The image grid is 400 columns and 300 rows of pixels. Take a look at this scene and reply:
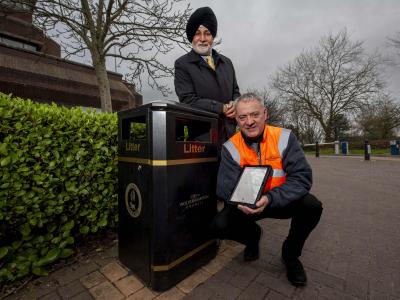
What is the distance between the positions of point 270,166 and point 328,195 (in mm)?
3720

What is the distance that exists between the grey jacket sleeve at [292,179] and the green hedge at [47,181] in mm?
1676

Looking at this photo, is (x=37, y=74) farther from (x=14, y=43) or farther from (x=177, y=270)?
(x=177, y=270)

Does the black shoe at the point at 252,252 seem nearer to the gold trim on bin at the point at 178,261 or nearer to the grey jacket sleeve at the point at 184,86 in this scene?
the gold trim on bin at the point at 178,261

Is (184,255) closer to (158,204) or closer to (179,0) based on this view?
(158,204)

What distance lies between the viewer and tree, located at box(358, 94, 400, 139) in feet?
79.2

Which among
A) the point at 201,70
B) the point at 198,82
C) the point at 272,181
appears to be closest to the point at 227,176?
the point at 272,181

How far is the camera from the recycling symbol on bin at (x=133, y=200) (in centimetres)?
183

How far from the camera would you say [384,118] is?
2464 centimetres

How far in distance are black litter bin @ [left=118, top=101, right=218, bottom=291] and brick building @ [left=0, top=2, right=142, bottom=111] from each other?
1111 centimetres

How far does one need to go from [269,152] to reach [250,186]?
365 millimetres

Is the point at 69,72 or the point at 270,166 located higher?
the point at 69,72

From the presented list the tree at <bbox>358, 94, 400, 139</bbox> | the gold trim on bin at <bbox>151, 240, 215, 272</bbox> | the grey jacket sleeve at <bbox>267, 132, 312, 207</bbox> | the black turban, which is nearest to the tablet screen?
the grey jacket sleeve at <bbox>267, 132, 312, 207</bbox>

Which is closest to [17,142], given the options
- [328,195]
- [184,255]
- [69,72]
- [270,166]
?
[184,255]

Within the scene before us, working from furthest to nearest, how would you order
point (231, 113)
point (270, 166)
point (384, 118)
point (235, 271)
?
1. point (384, 118)
2. point (231, 113)
3. point (235, 271)
4. point (270, 166)
